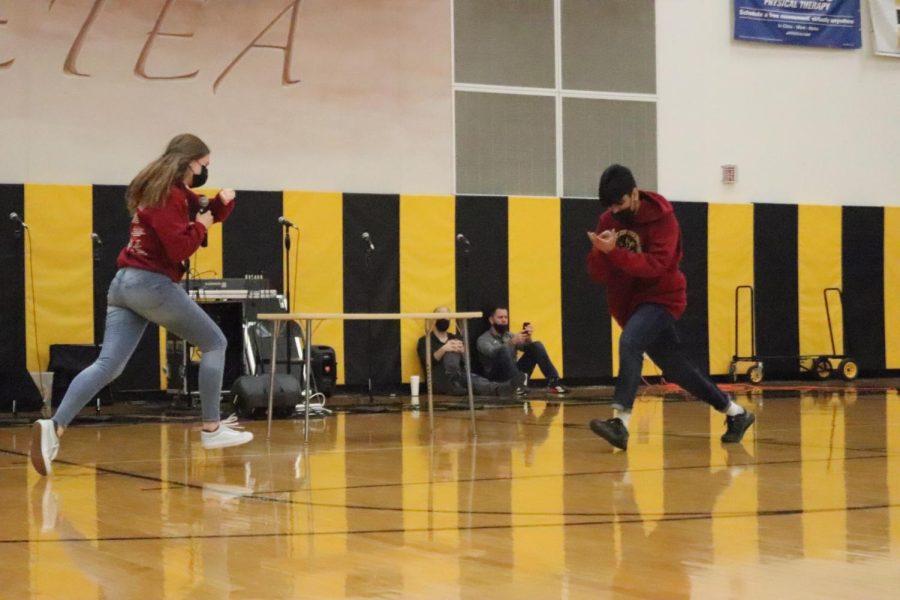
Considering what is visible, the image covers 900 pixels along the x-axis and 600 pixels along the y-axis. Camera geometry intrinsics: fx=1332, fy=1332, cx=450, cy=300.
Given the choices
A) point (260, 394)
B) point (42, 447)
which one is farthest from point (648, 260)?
point (260, 394)

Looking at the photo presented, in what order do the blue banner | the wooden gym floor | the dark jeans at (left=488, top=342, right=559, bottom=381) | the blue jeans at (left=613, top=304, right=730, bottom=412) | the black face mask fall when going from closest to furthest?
the wooden gym floor, the black face mask, the blue jeans at (left=613, top=304, right=730, bottom=412), the dark jeans at (left=488, top=342, right=559, bottom=381), the blue banner

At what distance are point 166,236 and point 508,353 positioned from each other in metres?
7.87

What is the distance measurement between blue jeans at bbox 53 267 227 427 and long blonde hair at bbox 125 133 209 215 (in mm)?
367

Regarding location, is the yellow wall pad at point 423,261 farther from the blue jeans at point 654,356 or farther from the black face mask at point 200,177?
the black face mask at point 200,177

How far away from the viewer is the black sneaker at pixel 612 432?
24.4 ft

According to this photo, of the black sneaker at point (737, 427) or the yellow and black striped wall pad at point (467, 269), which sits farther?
the yellow and black striped wall pad at point (467, 269)

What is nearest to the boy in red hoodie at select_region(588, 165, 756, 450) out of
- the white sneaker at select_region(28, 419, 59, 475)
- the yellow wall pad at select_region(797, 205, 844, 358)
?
the white sneaker at select_region(28, 419, 59, 475)

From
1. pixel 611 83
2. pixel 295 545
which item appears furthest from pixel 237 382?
pixel 611 83

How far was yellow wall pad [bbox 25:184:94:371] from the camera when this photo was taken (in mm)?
13391

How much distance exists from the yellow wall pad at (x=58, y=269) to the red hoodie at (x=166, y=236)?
6872 millimetres

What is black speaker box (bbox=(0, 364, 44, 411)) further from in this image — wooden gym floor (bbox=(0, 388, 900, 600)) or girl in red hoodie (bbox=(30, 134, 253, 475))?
girl in red hoodie (bbox=(30, 134, 253, 475))

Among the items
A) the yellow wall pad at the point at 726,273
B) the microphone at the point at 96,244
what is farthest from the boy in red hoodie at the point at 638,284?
the yellow wall pad at the point at 726,273

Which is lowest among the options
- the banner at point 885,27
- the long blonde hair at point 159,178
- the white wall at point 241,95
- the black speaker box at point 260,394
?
the black speaker box at point 260,394

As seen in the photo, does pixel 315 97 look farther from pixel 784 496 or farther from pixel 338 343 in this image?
pixel 784 496
